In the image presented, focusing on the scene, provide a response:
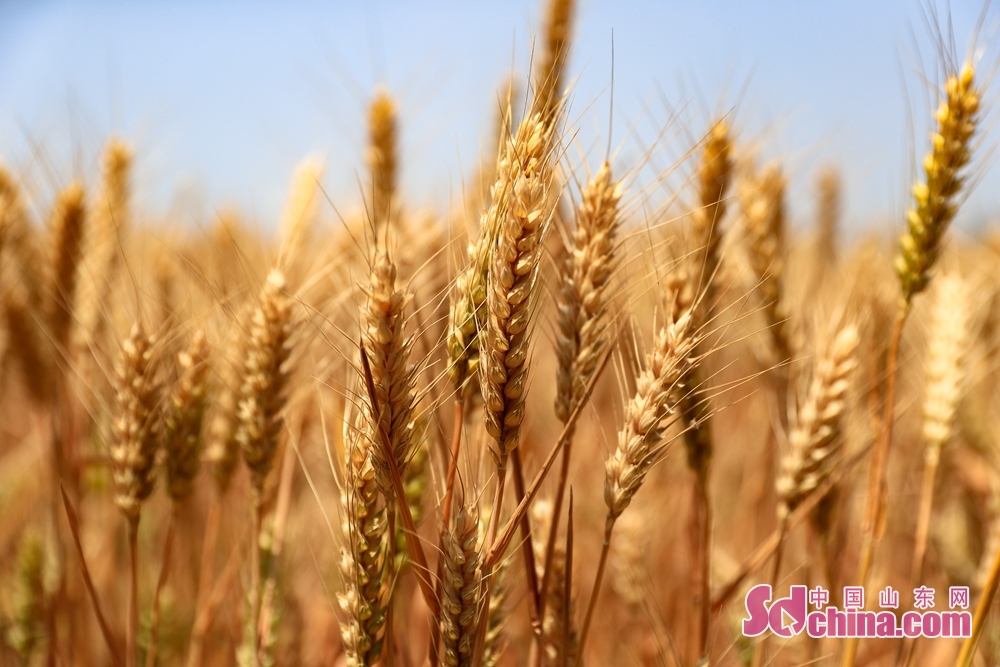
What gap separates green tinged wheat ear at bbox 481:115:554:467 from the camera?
84 centimetres

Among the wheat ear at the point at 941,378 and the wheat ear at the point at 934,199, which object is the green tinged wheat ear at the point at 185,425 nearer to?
the wheat ear at the point at 934,199

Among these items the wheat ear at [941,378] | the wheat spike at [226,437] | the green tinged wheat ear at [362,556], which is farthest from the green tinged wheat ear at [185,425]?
the wheat ear at [941,378]

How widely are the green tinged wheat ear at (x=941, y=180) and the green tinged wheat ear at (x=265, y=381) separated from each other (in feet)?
4.09

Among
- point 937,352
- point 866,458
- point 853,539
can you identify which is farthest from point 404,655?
point 853,539

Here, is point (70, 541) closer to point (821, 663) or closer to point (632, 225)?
point (632, 225)

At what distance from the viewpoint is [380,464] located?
887mm

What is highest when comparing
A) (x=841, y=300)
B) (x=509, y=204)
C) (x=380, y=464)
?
(x=841, y=300)

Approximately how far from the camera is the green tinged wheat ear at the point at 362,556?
92cm

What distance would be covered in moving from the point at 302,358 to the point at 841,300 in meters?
1.34

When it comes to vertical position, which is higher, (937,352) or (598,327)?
(937,352)

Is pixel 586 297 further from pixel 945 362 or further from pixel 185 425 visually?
pixel 945 362

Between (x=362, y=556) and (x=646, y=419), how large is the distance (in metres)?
0.46

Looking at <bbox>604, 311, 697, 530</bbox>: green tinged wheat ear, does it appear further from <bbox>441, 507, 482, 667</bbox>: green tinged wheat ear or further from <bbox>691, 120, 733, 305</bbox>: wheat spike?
<bbox>691, 120, 733, 305</bbox>: wheat spike

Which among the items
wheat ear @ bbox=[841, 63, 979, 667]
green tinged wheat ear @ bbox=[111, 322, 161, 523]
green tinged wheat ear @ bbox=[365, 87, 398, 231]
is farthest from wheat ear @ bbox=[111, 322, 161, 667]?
wheat ear @ bbox=[841, 63, 979, 667]
